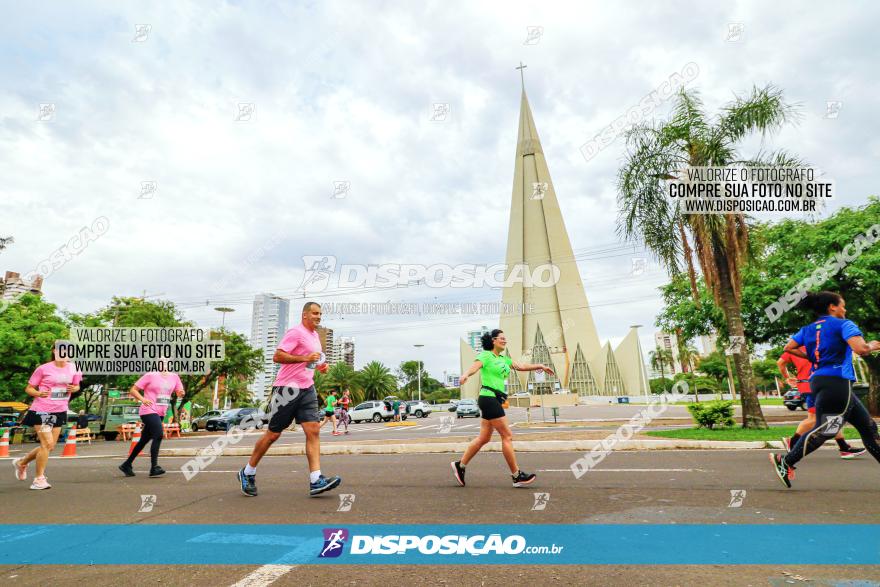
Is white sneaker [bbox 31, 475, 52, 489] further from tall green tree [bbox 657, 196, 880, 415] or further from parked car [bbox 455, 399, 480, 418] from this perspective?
parked car [bbox 455, 399, 480, 418]

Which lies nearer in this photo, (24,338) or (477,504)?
(477,504)

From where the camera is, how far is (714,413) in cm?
1234

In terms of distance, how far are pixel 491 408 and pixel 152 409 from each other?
194 inches

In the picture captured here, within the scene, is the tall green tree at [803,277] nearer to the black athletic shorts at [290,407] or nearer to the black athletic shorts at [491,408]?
the black athletic shorts at [491,408]

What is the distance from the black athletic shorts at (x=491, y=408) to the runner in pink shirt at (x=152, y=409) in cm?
468

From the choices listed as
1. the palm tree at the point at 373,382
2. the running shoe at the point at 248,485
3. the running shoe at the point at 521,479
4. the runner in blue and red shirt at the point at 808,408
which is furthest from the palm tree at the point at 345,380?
the running shoe at the point at 521,479

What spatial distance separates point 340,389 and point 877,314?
5073 cm

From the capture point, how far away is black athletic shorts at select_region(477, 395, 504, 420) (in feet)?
17.8

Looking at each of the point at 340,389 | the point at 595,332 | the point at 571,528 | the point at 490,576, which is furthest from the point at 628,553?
the point at 595,332

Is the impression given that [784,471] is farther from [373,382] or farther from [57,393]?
[373,382]

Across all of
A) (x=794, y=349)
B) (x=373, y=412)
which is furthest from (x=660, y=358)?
(x=794, y=349)

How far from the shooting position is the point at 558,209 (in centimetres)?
8350

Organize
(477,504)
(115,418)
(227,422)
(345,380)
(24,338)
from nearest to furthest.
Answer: (477,504), (24,338), (115,418), (227,422), (345,380)

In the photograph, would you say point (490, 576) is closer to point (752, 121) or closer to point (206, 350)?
point (752, 121)
